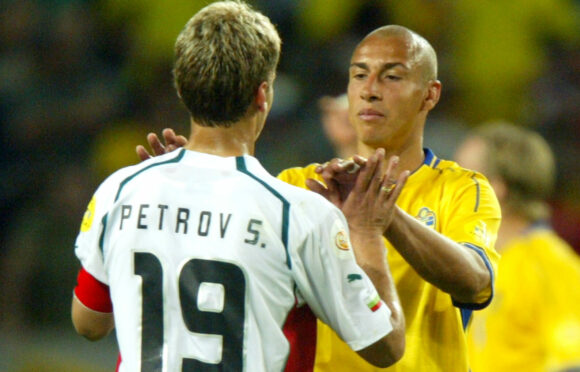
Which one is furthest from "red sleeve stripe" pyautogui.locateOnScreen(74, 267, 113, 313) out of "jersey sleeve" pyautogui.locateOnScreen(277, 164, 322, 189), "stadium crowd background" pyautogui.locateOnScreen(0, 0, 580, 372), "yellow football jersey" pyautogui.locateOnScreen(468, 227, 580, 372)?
"stadium crowd background" pyautogui.locateOnScreen(0, 0, 580, 372)

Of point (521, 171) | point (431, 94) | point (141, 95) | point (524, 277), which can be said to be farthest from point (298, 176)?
point (141, 95)

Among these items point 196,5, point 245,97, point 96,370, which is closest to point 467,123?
point 196,5

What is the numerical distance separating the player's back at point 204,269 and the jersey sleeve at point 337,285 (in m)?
0.05

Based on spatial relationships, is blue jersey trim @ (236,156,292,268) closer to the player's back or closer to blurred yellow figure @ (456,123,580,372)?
the player's back

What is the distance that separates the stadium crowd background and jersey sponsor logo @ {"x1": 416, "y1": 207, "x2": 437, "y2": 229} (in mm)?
4145

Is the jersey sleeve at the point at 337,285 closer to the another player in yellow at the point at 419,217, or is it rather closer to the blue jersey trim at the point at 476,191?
the another player in yellow at the point at 419,217

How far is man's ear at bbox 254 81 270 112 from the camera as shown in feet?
7.49

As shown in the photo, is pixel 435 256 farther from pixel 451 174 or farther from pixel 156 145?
pixel 156 145

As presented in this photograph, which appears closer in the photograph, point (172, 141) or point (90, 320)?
point (90, 320)

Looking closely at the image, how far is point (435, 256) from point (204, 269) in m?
0.70

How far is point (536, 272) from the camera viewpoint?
445cm

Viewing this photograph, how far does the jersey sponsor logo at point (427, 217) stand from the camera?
2.93 meters

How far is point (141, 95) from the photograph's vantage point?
7.86 meters

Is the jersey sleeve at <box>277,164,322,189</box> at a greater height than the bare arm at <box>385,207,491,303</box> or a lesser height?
greater
